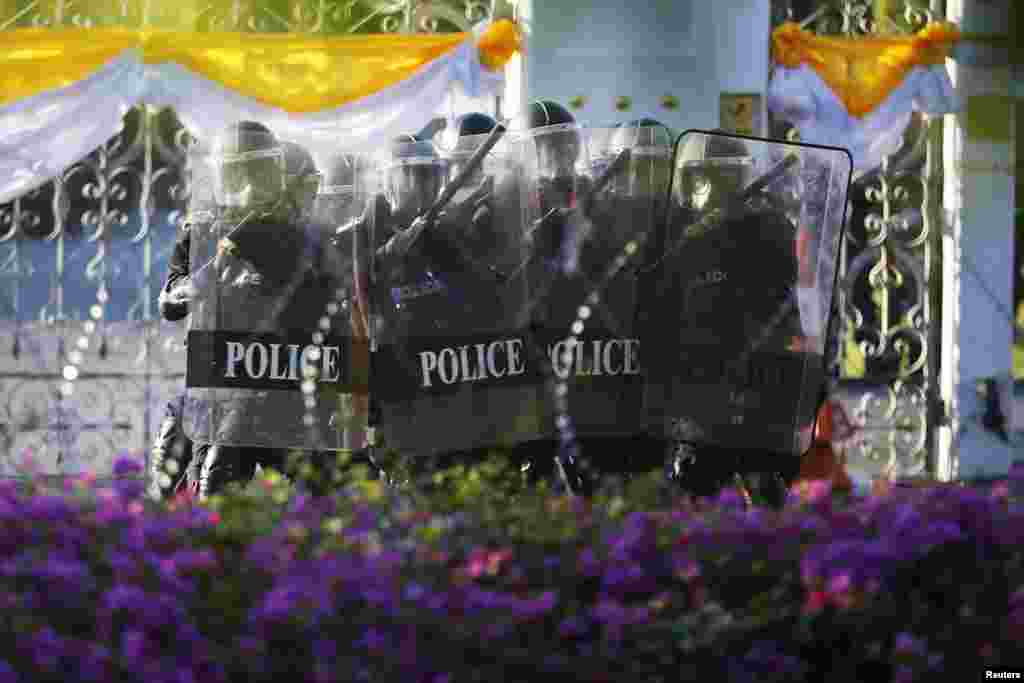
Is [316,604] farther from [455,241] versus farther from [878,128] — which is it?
[878,128]

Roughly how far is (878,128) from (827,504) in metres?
5.73

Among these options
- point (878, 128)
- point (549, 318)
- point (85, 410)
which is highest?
point (878, 128)

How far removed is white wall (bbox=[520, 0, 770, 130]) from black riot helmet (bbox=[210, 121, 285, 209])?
→ 104 inches

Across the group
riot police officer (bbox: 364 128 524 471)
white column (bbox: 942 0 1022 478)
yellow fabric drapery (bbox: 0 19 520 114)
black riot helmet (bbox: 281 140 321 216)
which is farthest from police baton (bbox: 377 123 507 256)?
white column (bbox: 942 0 1022 478)

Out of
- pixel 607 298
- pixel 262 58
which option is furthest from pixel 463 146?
pixel 262 58

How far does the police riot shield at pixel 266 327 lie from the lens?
718 cm

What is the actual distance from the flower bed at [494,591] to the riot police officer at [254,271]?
8.64 feet

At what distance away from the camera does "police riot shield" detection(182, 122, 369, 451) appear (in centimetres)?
718

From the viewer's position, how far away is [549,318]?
24.0ft

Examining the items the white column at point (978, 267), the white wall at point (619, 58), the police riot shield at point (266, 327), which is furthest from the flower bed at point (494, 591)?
the white column at point (978, 267)

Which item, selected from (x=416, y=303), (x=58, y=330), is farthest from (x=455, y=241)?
(x=58, y=330)

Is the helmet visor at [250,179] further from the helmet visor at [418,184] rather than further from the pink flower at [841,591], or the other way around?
the pink flower at [841,591]

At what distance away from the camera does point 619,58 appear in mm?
9750

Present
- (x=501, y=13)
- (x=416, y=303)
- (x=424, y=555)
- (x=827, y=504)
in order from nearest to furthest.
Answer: (x=424, y=555), (x=827, y=504), (x=416, y=303), (x=501, y=13)
